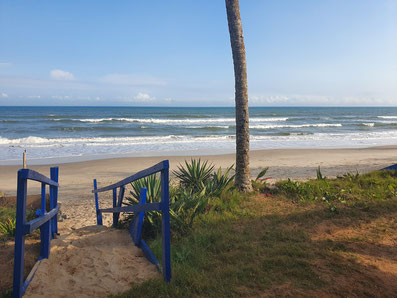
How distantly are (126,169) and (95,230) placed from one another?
8267mm

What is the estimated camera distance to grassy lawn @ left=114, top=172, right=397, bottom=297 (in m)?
3.02

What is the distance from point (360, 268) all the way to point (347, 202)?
2.85 meters

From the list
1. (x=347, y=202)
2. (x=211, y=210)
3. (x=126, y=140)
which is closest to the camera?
(x=211, y=210)

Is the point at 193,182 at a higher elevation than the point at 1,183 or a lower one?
higher

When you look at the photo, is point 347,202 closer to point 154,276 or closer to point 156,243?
point 156,243

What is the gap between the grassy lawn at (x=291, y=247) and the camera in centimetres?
302

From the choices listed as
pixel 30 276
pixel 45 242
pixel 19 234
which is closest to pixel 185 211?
pixel 45 242

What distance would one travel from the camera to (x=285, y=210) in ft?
18.7

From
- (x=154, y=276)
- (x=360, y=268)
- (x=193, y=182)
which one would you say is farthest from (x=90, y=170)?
(x=360, y=268)

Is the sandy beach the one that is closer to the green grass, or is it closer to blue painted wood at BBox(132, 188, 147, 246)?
the green grass

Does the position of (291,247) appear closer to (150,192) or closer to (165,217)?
(165,217)

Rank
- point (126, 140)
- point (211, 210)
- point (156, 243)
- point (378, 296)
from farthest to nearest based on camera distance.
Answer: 1. point (126, 140)
2. point (211, 210)
3. point (156, 243)
4. point (378, 296)

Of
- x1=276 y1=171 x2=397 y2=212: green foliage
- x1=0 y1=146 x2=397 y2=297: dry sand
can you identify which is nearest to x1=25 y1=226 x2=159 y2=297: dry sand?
x1=0 y1=146 x2=397 y2=297: dry sand

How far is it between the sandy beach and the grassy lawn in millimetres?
3221
